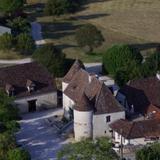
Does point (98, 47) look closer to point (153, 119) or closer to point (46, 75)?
point (46, 75)

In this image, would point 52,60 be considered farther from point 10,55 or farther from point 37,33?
point 37,33

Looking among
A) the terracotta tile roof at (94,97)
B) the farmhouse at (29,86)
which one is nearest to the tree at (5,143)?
the terracotta tile roof at (94,97)

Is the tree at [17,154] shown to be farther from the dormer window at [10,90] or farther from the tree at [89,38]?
the tree at [89,38]

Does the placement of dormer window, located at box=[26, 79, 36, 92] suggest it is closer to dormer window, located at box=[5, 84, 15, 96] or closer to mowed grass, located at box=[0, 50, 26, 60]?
dormer window, located at box=[5, 84, 15, 96]

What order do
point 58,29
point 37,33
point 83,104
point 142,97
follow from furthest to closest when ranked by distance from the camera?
point 58,29, point 37,33, point 142,97, point 83,104

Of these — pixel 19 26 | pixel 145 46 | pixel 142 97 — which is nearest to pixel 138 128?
pixel 142 97

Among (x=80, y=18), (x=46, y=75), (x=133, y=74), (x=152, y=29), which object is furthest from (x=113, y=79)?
(x=80, y=18)

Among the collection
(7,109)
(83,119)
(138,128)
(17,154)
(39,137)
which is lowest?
(39,137)
